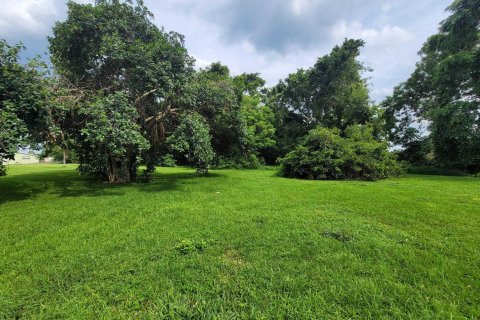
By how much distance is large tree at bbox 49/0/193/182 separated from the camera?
6.65 m

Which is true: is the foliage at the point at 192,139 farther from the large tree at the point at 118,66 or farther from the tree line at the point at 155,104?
the large tree at the point at 118,66

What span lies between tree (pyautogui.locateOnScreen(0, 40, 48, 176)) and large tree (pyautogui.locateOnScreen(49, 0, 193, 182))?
3.25ft

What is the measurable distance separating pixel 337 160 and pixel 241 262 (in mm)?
9381

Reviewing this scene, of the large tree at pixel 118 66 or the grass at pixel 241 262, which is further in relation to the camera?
the large tree at pixel 118 66

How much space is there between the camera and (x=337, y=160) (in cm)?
1078

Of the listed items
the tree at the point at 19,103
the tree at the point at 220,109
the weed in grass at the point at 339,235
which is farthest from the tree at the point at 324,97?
the tree at the point at 19,103

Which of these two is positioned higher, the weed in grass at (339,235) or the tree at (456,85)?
the tree at (456,85)

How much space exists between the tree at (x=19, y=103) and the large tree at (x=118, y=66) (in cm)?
99

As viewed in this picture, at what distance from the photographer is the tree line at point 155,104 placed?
5.72 m

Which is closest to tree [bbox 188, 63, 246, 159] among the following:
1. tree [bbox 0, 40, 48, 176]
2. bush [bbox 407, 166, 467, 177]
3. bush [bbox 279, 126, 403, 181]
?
bush [bbox 279, 126, 403, 181]

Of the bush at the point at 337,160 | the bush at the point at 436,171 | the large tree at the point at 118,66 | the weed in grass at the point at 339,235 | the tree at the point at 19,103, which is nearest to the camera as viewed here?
the weed in grass at the point at 339,235

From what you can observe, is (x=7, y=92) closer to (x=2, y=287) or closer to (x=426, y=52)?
(x=2, y=287)

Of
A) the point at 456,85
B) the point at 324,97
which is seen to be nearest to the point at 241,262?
the point at 456,85

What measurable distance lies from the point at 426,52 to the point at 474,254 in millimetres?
23193
